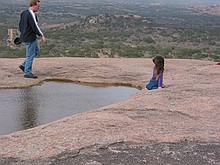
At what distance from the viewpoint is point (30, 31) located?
10.4 m

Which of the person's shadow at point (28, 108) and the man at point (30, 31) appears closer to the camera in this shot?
the person's shadow at point (28, 108)

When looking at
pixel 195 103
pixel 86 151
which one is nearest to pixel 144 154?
pixel 86 151

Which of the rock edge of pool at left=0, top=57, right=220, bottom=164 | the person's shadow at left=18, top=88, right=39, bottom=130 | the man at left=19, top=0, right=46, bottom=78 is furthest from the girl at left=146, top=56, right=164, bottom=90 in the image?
the man at left=19, top=0, right=46, bottom=78

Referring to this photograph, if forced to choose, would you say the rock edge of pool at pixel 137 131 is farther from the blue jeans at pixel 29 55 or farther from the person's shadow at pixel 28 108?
the blue jeans at pixel 29 55

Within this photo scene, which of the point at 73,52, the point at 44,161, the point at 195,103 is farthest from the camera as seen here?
the point at 73,52

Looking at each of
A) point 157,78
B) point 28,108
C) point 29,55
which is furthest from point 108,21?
point 28,108

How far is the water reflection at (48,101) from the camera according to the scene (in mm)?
7227

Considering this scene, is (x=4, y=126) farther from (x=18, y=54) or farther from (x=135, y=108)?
(x=18, y=54)

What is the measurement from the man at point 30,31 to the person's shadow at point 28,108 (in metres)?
1.15

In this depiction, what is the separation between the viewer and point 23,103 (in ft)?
27.3

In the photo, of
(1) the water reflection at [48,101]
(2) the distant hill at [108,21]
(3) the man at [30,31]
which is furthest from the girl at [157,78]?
(2) the distant hill at [108,21]

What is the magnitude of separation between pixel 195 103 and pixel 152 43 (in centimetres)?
3179

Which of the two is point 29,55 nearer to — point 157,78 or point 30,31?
point 30,31

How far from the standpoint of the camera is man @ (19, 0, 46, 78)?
10.2 meters
